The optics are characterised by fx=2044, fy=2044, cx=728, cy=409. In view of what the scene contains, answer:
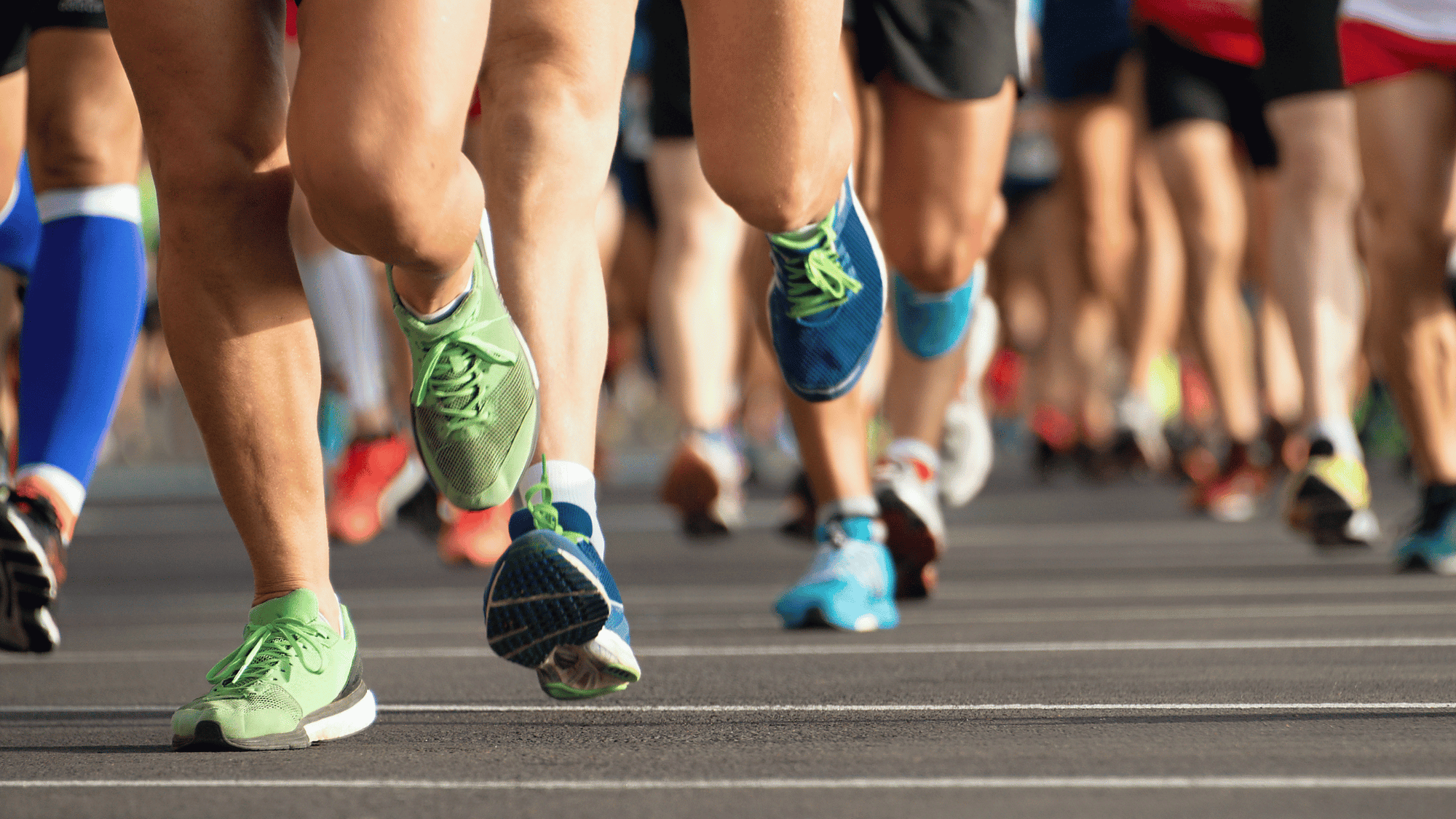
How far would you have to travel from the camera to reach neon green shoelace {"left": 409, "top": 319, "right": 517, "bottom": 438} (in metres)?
2.59

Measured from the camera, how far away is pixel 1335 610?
4086 mm

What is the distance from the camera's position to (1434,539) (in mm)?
4926

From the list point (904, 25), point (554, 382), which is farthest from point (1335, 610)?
point (554, 382)

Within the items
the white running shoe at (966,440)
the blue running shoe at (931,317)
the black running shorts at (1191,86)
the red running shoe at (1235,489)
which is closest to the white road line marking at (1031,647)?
the blue running shoe at (931,317)

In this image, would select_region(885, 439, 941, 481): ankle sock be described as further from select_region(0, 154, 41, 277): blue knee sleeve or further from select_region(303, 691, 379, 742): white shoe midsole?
select_region(303, 691, 379, 742): white shoe midsole

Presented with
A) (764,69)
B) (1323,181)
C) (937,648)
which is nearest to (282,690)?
(764,69)

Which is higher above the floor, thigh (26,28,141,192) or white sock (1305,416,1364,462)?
thigh (26,28,141,192)

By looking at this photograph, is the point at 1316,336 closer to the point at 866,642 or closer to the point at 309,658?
the point at 866,642

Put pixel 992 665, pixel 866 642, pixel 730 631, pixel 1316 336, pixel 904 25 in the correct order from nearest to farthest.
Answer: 1. pixel 992 665
2. pixel 866 642
3. pixel 730 631
4. pixel 904 25
5. pixel 1316 336

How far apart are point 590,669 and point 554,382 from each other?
1.36 ft

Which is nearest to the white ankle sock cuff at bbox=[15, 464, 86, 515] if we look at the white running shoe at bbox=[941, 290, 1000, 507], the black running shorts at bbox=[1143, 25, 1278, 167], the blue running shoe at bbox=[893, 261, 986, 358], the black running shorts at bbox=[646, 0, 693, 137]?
the blue running shoe at bbox=[893, 261, 986, 358]

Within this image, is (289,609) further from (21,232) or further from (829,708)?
(21,232)

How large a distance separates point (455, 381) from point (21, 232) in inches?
76.4

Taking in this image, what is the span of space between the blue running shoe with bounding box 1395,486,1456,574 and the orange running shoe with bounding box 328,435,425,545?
2.58m
